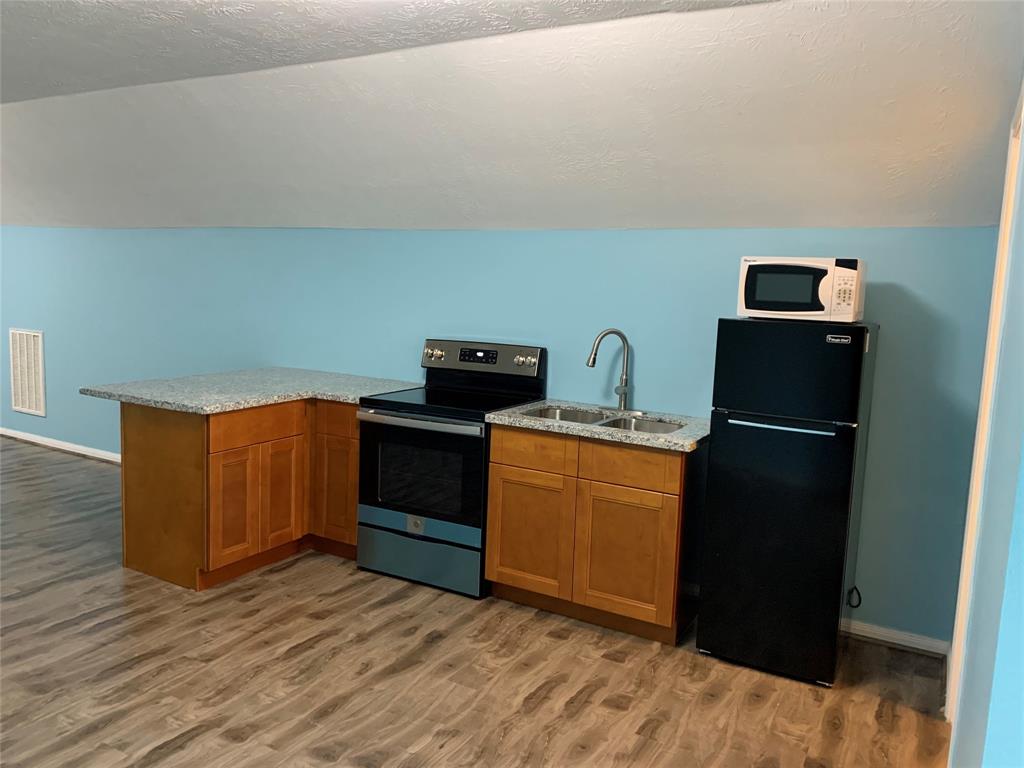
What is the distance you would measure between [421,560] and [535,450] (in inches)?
31.1

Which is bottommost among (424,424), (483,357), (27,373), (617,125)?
(27,373)

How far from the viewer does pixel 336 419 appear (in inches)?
157

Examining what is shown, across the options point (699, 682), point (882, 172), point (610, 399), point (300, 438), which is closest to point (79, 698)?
point (300, 438)

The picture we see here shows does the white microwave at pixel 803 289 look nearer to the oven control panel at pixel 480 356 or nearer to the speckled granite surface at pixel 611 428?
the speckled granite surface at pixel 611 428

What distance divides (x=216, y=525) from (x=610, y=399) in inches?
72.7

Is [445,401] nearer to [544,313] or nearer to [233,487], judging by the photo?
A: [544,313]

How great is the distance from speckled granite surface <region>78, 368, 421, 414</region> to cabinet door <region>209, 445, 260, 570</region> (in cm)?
23

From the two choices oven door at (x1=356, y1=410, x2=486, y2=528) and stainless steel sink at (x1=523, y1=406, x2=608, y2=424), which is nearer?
oven door at (x1=356, y1=410, x2=486, y2=528)

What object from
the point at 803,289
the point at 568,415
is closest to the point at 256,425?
the point at 568,415

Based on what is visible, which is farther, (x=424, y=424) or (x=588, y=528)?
(x=424, y=424)

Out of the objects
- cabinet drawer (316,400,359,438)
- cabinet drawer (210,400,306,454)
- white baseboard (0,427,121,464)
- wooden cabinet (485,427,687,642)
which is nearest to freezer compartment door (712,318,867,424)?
wooden cabinet (485,427,687,642)

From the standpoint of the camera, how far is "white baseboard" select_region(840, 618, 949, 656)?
3.26m

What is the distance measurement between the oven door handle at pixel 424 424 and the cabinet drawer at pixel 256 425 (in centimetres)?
33

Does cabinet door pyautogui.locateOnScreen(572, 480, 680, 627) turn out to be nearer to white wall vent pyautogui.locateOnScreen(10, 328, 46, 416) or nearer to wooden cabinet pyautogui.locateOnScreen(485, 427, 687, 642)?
wooden cabinet pyautogui.locateOnScreen(485, 427, 687, 642)
